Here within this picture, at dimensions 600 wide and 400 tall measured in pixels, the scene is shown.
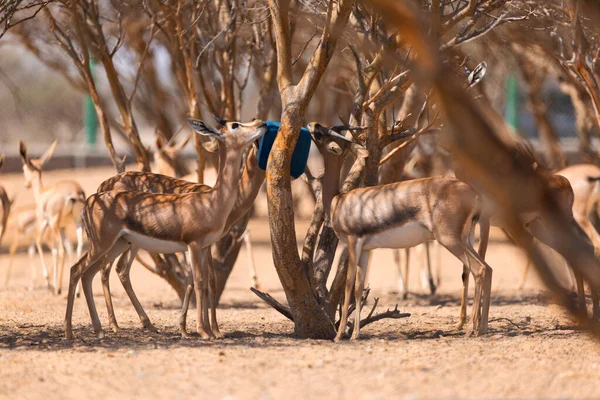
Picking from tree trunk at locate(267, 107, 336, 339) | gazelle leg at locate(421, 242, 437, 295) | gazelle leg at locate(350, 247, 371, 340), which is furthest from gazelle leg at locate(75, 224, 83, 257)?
gazelle leg at locate(350, 247, 371, 340)

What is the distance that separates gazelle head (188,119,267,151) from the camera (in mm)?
7469

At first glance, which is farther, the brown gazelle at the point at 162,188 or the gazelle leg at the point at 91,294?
the brown gazelle at the point at 162,188

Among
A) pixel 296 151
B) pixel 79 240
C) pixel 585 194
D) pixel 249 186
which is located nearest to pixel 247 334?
pixel 249 186

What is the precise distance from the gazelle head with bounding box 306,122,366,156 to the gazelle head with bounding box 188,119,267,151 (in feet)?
1.51

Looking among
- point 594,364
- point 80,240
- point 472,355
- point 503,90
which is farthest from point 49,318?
point 503,90

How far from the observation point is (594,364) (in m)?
5.96

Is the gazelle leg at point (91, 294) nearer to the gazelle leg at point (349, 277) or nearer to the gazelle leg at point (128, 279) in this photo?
the gazelle leg at point (128, 279)

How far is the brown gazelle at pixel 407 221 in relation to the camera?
7.24 meters

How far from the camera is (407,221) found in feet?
23.9

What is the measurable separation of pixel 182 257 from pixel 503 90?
48.6 feet

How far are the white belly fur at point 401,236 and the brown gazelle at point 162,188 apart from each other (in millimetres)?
1112

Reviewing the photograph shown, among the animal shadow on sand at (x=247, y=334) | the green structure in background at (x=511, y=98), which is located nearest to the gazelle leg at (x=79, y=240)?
the animal shadow on sand at (x=247, y=334)

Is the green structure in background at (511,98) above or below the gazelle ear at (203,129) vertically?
above

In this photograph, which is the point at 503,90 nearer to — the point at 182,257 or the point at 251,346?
the point at 182,257
